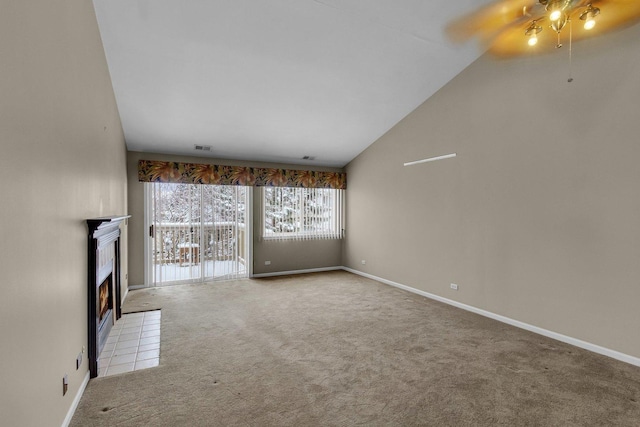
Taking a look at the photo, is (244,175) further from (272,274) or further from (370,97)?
(370,97)

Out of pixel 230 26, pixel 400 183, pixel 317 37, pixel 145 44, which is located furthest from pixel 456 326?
pixel 145 44

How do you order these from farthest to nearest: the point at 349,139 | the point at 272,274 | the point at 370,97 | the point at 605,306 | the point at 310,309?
the point at 272,274 → the point at 349,139 → the point at 370,97 → the point at 310,309 → the point at 605,306

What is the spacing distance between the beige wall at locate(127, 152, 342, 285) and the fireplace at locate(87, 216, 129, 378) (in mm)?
1579

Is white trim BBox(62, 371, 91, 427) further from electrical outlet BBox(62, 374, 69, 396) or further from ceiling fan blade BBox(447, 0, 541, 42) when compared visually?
ceiling fan blade BBox(447, 0, 541, 42)

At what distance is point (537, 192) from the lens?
3.47 metres

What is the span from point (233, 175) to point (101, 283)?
11.0 feet

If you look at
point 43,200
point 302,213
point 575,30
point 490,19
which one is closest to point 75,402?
point 43,200

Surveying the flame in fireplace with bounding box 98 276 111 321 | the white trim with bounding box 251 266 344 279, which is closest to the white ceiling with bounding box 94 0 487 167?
the flame in fireplace with bounding box 98 276 111 321

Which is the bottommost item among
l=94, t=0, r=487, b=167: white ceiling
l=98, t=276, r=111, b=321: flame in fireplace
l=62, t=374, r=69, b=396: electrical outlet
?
l=62, t=374, r=69, b=396: electrical outlet

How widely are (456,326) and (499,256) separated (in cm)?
103

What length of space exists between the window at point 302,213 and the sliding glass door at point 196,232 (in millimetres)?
486

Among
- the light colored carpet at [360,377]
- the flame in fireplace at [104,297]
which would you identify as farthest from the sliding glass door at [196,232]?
the flame in fireplace at [104,297]

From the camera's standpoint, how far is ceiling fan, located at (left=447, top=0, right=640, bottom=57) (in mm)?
2748

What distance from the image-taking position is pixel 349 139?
5879 mm
